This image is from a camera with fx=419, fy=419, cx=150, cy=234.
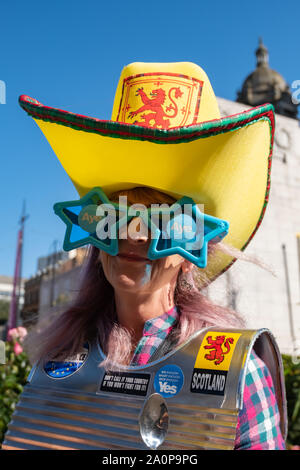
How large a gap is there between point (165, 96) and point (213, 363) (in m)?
0.87

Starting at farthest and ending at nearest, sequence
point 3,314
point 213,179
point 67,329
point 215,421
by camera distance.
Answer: point 3,314, point 67,329, point 213,179, point 215,421

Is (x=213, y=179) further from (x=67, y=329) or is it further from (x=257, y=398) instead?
(x=67, y=329)

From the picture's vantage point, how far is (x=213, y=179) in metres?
1.30

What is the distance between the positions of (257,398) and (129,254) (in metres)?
0.58

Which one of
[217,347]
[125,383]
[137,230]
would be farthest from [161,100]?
[125,383]

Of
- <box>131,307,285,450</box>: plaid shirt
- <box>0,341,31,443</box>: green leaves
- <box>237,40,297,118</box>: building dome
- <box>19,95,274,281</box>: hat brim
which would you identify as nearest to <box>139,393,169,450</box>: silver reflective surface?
<box>131,307,285,450</box>: plaid shirt

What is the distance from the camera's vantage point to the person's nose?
133 centimetres

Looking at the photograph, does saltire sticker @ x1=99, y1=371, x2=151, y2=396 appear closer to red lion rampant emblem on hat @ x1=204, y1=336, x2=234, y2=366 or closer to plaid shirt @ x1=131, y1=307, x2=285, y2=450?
plaid shirt @ x1=131, y1=307, x2=285, y2=450

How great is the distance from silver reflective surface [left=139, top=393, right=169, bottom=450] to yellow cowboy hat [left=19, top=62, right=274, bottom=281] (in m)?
0.62

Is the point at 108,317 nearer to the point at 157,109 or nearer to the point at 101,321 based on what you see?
the point at 101,321

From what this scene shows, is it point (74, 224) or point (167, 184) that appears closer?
point (167, 184)

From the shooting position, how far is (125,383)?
1.29 m
